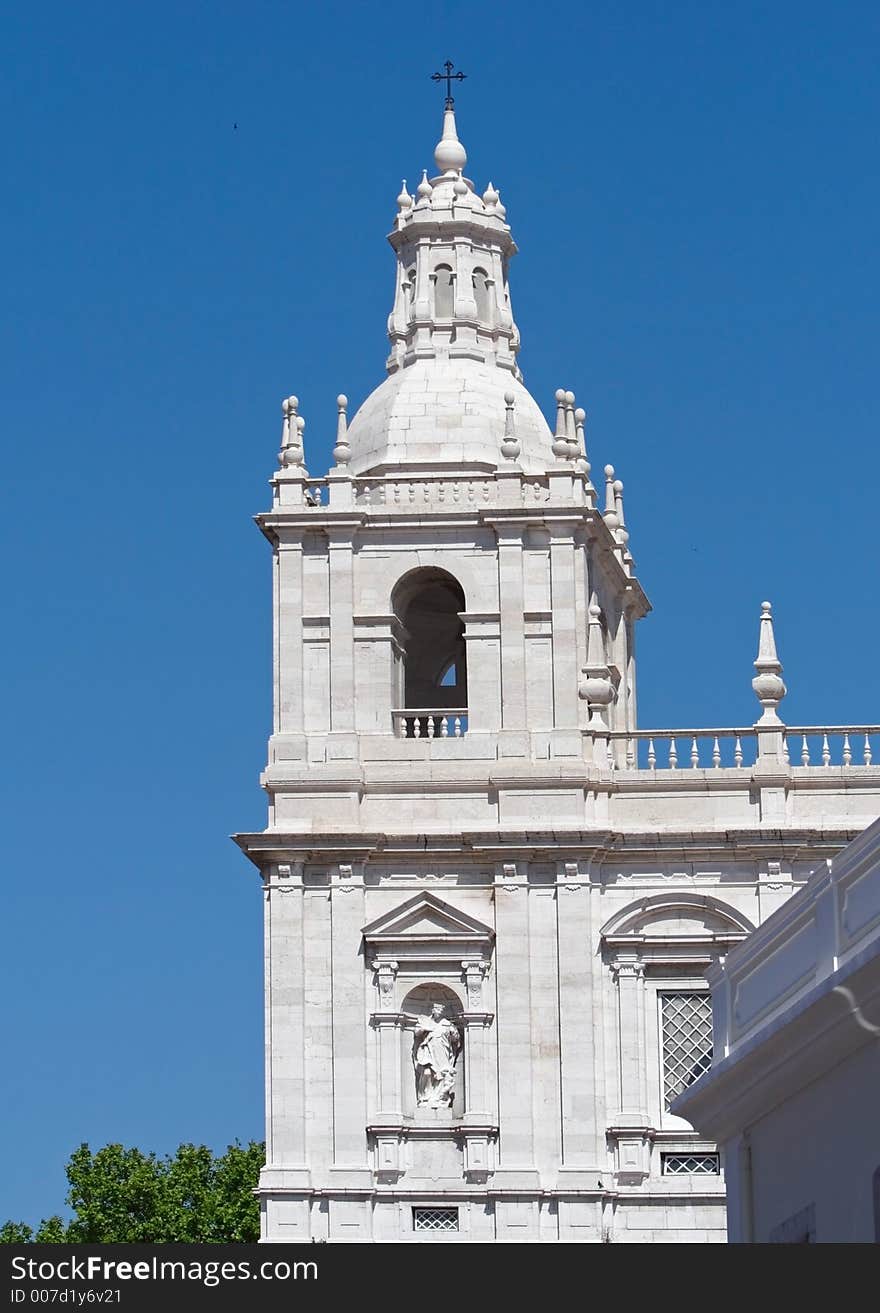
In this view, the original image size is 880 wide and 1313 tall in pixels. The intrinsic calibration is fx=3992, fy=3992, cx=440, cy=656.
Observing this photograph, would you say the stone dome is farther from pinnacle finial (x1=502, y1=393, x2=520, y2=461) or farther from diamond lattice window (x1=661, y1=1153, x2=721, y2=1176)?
diamond lattice window (x1=661, y1=1153, x2=721, y2=1176)

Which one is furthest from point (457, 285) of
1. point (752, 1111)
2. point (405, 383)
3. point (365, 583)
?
point (752, 1111)

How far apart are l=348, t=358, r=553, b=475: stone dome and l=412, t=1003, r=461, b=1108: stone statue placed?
32.3 feet

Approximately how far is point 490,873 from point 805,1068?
2911 centimetres

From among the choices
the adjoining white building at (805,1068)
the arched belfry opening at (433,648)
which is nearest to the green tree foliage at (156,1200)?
the arched belfry opening at (433,648)

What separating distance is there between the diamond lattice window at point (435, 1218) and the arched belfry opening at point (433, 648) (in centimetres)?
859

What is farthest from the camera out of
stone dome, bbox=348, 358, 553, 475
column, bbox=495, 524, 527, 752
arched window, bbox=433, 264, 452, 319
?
arched window, bbox=433, 264, 452, 319

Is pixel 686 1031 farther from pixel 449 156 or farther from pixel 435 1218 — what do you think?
pixel 449 156

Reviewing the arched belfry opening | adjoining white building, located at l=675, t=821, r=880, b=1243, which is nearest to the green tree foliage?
the arched belfry opening

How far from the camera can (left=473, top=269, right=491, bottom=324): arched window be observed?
7206 cm

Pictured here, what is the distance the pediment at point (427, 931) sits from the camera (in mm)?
64625

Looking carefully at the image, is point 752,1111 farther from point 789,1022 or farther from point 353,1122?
point 353,1122

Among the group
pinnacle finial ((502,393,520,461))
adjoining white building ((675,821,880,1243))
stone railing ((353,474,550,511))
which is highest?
pinnacle finial ((502,393,520,461))

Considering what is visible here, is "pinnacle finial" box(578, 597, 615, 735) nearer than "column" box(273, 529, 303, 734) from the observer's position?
Yes

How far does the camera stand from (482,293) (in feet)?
237
